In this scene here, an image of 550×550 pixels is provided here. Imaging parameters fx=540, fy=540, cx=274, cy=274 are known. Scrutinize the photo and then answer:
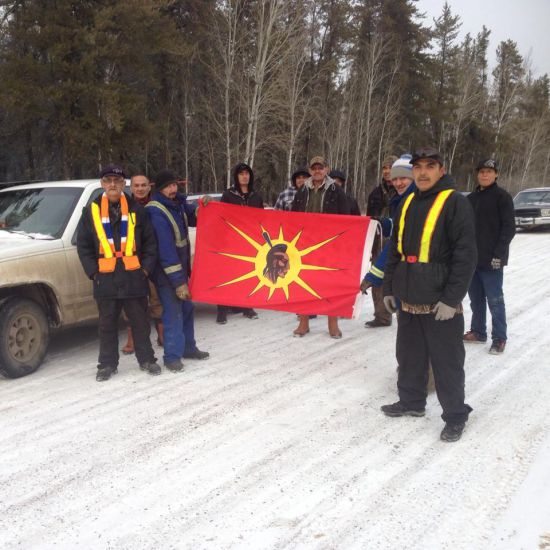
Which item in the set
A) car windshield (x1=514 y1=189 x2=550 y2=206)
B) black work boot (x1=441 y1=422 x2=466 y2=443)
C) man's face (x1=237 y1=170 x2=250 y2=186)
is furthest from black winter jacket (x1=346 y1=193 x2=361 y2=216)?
car windshield (x1=514 y1=189 x2=550 y2=206)

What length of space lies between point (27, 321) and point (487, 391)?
168 inches

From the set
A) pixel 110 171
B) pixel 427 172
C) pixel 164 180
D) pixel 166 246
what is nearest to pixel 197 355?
pixel 166 246

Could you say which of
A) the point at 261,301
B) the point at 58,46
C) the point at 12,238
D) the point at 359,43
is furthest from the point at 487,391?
the point at 359,43

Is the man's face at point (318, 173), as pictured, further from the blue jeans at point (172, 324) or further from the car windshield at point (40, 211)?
the car windshield at point (40, 211)

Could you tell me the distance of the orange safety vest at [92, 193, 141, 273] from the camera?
195 inches

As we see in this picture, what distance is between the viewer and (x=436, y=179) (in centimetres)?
386

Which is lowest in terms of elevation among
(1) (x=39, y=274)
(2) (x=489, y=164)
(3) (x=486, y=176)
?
(1) (x=39, y=274)

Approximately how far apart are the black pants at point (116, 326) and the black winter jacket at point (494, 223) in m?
3.60

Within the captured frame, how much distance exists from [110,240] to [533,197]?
66.3ft

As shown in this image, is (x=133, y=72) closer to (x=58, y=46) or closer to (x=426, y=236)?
(x=58, y=46)

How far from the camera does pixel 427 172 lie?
12.5 ft

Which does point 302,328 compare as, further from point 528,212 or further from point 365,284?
point 528,212

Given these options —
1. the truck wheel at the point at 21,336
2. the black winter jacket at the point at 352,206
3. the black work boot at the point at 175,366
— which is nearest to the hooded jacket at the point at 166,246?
the black work boot at the point at 175,366

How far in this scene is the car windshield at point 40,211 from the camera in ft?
18.3
